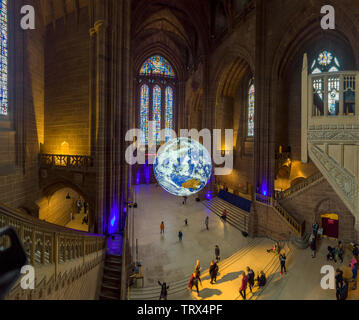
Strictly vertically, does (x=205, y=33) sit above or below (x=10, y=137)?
above

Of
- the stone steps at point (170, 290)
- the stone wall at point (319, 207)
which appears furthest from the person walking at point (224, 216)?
the stone steps at point (170, 290)

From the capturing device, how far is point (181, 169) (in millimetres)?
14969

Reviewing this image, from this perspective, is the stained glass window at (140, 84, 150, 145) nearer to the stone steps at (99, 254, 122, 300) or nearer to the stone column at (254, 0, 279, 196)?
the stone column at (254, 0, 279, 196)

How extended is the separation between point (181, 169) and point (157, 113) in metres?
20.0

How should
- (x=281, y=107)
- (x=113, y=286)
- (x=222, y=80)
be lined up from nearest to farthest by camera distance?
(x=113, y=286), (x=281, y=107), (x=222, y=80)

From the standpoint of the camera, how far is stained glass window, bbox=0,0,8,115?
9.92 metres

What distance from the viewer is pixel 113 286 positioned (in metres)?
9.01

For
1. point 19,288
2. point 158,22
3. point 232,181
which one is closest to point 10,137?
point 19,288

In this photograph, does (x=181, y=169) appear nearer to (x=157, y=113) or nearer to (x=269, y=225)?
Result: (x=269, y=225)

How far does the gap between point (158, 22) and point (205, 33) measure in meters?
7.98

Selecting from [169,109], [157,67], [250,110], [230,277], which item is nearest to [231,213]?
[230,277]

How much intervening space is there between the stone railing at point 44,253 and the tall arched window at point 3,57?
26.3ft

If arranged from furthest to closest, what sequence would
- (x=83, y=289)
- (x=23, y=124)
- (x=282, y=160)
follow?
(x=282, y=160), (x=23, y=124), (x=83, y=289)
